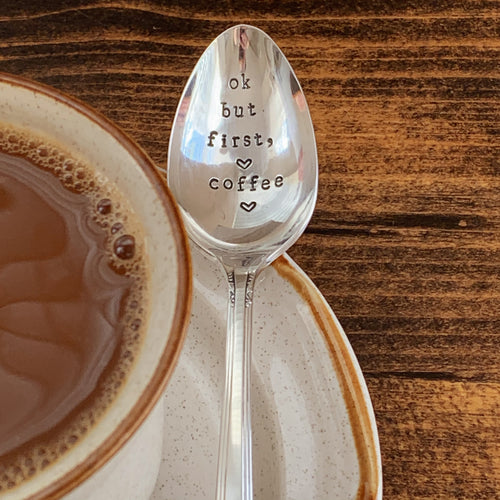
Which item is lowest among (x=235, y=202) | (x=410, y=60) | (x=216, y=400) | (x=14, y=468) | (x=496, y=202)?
(x=14, y=468)

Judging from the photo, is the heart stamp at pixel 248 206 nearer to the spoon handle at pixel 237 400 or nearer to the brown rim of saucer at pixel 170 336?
the spoon handle at pixel 237 400

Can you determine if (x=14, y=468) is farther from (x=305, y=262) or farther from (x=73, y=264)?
(x=305, y=262)

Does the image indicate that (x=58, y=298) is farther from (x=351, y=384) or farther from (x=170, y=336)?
(x=351, y=384)

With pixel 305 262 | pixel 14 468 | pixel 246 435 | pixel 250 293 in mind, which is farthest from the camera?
pixel 305 262

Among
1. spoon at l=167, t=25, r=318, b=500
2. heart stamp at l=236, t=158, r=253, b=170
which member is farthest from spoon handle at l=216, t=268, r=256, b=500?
heart stamp at l=236, t=158, r=253, b=170

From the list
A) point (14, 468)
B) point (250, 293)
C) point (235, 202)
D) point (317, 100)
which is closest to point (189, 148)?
point (235, 202)

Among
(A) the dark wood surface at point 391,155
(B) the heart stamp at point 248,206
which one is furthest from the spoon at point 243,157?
(A) the dark wood surface at point 391,155
